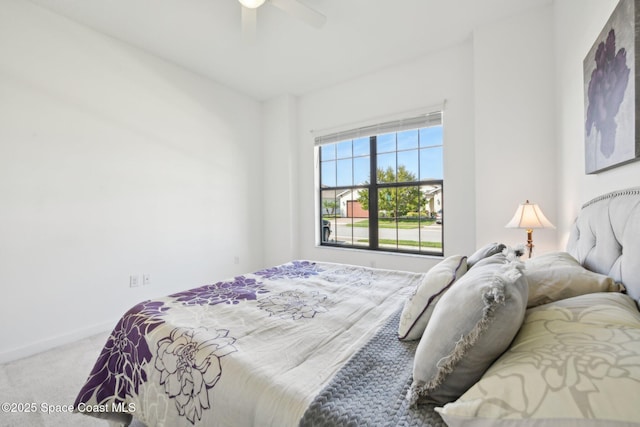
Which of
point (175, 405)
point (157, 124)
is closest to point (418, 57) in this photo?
point (157, 124)

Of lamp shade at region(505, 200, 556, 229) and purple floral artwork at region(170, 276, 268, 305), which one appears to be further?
lamp shade at region(505, 200, 556, 229)

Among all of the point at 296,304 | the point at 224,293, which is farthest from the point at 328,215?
the point at 296,304

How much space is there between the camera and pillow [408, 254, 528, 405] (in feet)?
2.19

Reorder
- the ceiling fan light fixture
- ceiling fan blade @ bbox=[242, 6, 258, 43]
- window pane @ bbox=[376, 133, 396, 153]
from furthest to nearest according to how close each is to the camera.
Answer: window pane @ bbox=[376, 133, 396, 153] → ceiling fan blade @ bbox=[242, 6, 258, 43] → the ceiling fan light fixture

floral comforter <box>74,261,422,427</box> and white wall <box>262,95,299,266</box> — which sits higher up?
white wall <box>262,95,299,266</box>

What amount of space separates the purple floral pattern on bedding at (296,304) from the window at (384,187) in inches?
83.9

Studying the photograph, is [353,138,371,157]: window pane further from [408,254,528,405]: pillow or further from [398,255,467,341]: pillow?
[408,254,528,405]: pillow

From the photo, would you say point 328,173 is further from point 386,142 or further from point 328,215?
point 386,142

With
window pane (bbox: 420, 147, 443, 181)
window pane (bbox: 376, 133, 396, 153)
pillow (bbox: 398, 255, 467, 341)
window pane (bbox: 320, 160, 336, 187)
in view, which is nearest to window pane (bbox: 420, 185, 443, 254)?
window pane (bbox: 420, 147, 443, 181)

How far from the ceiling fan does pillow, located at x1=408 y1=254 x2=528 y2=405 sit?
7.06 ft

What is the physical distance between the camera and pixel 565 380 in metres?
0.52

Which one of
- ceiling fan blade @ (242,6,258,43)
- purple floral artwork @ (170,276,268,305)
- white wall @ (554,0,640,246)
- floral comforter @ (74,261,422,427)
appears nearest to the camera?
floral comforter @ (74,261,422,427)

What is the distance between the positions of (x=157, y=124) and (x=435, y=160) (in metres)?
3.20

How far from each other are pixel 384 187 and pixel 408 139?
665 mm
